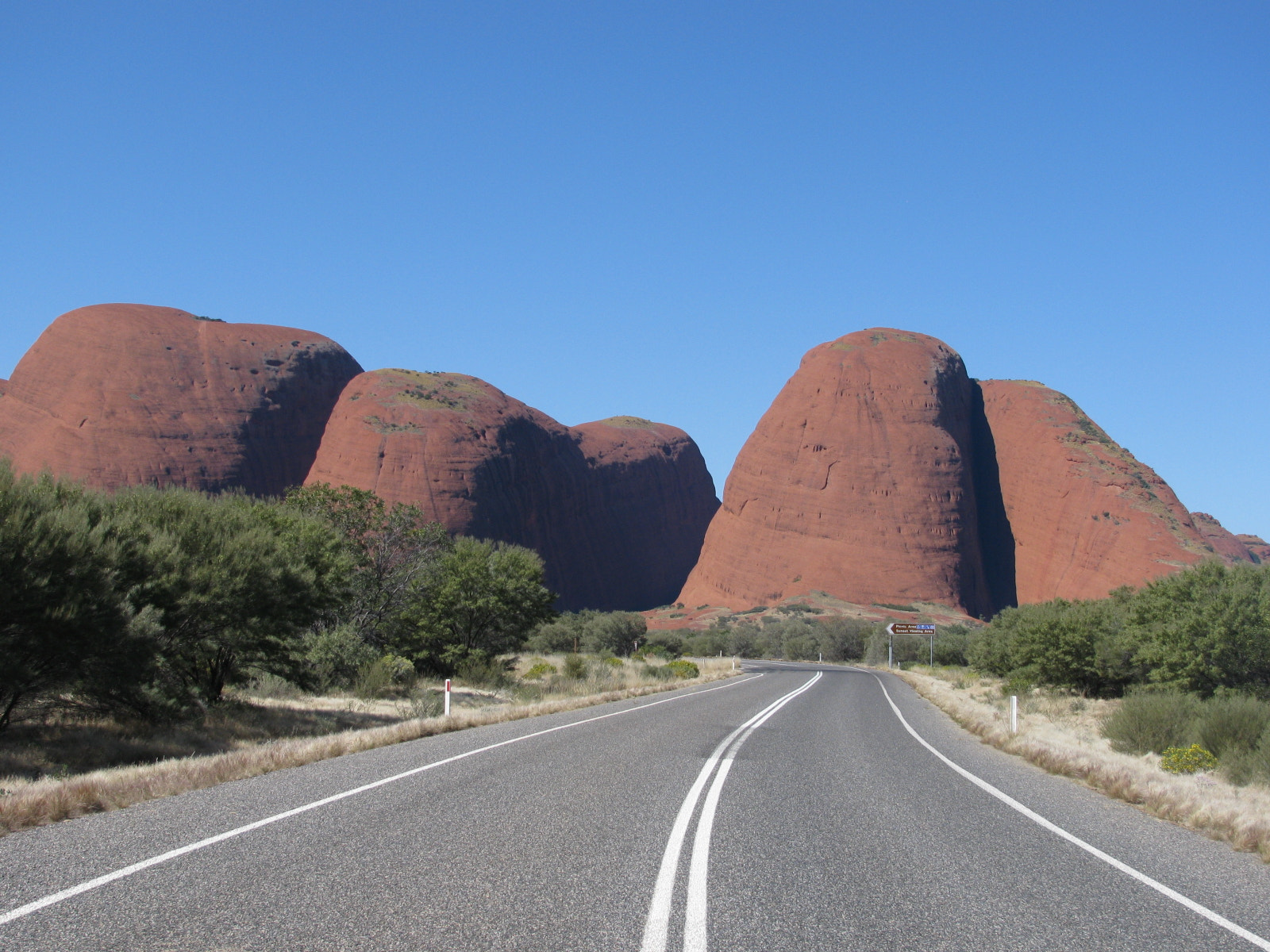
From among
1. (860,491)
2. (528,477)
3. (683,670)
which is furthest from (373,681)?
(860,491)

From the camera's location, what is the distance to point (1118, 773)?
35.1ft

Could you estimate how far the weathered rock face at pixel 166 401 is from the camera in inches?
3413

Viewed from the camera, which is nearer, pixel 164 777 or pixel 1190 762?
pixel 164 777

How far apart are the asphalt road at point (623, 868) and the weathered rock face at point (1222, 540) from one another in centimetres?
13697

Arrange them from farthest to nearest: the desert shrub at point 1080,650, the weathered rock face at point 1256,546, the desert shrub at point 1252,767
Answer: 1. the weathered rock face at point 1256,546
2. the desert shrub at point 1080,650
3. the desert shrub at point 1252,767

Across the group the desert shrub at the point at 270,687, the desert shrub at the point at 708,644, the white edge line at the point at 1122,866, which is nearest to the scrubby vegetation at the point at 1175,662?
the white edge line at the point at 1122,866

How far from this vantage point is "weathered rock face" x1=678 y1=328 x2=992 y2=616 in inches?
3723

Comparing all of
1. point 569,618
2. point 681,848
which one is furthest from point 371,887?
point 569,618

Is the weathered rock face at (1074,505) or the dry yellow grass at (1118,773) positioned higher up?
the weathered rock face at (1074,505)

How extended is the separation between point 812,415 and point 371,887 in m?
101

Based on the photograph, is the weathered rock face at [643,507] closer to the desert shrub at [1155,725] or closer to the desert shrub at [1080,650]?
the desert shrub at [1080,650]

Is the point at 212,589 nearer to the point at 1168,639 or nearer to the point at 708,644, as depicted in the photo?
the point at 1168,639

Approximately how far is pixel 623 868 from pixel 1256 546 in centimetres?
20965

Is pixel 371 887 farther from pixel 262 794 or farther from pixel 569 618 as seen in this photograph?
pixel 569 618
